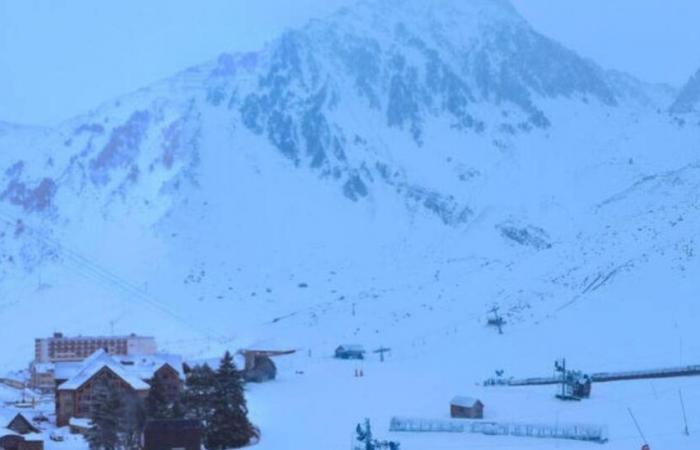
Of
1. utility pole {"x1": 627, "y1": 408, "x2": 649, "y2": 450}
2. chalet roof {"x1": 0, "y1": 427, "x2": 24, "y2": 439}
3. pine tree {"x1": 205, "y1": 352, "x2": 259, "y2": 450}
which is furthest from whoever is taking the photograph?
pine tree {"x1": 205, "y1": 352, "x2": 259, "y2": 450}

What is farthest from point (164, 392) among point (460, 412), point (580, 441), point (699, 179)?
point (699, 179)

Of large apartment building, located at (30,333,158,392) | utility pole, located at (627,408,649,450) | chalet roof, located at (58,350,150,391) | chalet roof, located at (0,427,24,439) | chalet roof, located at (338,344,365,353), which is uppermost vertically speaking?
large apartment building, located at (30,333,158,392)

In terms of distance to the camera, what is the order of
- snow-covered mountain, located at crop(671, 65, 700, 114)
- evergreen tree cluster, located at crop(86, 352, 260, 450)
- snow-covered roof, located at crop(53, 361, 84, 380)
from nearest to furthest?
1. evergreen tree cluster, located at crop(86, 352, 260, 450)
2. snow-covered roof, located at crop(53, 361, 84, 380)
3. snow-covered mountain, located at crop(671, 65, 700, 114)

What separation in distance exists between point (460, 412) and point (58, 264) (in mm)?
54116

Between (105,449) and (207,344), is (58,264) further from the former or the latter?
(105,449)

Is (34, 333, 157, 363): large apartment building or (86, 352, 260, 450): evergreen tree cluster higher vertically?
(34, 333, 157, 363): large apartment building

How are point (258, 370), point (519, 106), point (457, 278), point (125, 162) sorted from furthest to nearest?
1. point (519, 106)
2. point (125, 162)
3. point (457, 278)
4. point (258, 370)

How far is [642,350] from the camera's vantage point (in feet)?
181

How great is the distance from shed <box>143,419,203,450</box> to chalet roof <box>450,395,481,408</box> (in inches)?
486

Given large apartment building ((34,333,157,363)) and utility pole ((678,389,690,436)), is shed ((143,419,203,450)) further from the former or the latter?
large apartment building ((34,333,157,363))

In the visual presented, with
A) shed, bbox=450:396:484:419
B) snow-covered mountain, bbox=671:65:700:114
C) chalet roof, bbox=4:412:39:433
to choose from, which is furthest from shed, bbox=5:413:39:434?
snow-covered mountain, bbox=671:65:700:114

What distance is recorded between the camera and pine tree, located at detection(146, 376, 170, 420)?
42000mm

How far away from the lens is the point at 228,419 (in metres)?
41.6

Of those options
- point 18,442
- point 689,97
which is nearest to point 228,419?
point 18,442
